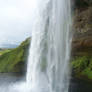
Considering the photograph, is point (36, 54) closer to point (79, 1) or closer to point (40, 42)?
point (40, 42)

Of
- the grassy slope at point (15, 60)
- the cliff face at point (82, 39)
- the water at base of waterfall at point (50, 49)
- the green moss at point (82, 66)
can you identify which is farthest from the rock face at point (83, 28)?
the grassy slope at point (15, 60)

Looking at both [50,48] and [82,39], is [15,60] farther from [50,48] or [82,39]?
[50,48]

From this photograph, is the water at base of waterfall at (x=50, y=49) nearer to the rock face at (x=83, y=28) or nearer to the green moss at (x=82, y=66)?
the rock face at (x=83, y=28)

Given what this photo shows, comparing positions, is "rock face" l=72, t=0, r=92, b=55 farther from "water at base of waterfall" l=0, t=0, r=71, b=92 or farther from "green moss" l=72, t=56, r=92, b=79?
"green moss" l=72, t=56, r=92, b=79

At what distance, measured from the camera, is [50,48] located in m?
20.1

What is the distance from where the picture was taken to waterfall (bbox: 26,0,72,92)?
764 inches

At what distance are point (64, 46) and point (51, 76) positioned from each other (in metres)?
3.74

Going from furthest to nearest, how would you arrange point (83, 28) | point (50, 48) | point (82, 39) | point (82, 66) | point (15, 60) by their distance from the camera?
point (15, 60)
point (82, 66)
point (82, 39)
point (83, 28)
point (50, 48)

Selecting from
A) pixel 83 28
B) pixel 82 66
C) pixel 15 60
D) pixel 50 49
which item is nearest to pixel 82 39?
pixel 83 28

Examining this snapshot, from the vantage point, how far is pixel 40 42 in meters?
22.8

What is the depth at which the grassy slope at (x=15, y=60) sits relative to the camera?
4653cm

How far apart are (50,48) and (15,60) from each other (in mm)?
29325

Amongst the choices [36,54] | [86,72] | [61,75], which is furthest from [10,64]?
[61,75]

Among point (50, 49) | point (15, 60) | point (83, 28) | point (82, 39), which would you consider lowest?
point (15, 60)
